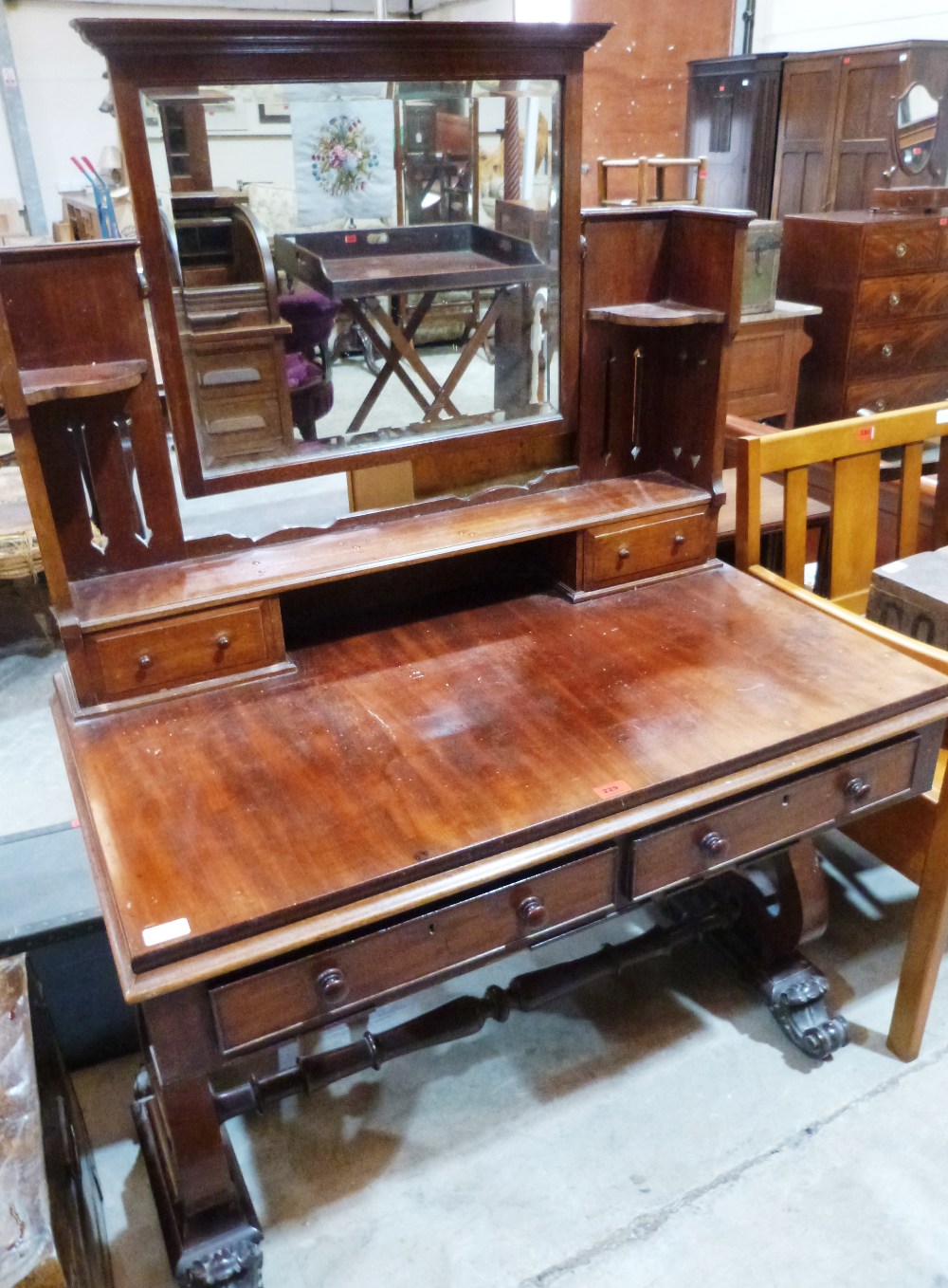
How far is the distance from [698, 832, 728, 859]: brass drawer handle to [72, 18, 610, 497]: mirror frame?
71cm

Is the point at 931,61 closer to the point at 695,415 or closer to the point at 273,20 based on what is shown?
the point at 695,415

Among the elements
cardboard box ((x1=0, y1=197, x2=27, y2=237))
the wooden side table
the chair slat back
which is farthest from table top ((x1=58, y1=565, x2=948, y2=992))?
cardboard box ((x1=0, y1=197, x2=27, y2=237))

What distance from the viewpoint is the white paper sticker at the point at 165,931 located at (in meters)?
0.98

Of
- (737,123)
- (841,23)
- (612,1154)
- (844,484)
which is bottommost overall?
(612,1154)

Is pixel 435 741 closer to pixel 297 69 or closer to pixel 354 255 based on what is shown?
pixel 354 255

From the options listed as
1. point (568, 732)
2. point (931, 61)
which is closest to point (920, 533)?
point (568, 732)

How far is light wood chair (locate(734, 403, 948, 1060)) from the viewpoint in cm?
156

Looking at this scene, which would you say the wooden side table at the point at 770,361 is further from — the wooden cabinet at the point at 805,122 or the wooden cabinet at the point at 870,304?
the wooden cabinet at the point at 805,122

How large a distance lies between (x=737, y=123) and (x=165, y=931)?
4452mm

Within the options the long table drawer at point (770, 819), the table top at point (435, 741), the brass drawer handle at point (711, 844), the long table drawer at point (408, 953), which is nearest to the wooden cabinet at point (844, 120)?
the table top at point (435, 741)

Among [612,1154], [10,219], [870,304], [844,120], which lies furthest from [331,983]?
[10,219]

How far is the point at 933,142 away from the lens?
3705 millimetres

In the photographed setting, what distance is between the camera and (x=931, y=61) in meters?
3.61

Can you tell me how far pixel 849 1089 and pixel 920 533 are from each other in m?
1.35
